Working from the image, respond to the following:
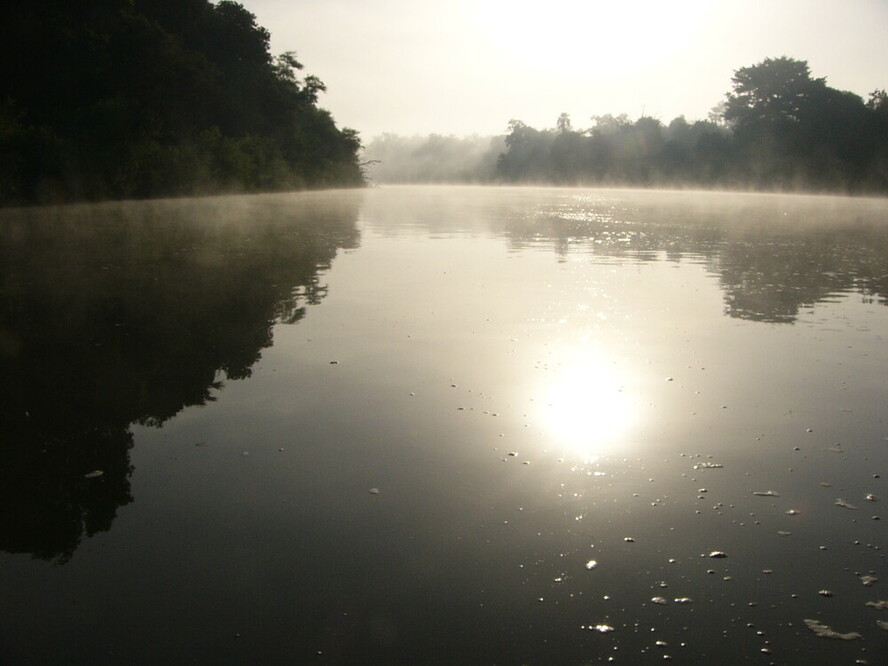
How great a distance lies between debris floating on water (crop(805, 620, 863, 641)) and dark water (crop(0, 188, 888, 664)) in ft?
0.12

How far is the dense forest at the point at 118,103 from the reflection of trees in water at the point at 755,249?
1879cm

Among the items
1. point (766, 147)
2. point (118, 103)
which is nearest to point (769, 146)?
point (766, 147)

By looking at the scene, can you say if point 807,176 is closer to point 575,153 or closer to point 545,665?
point 575,153

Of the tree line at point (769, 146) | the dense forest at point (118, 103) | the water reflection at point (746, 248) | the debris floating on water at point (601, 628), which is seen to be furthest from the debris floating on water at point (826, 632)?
the tree line at point (769, 146)

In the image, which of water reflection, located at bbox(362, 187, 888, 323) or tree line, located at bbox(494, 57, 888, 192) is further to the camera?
tree line, located at bbox(494, 57, 888, 192)

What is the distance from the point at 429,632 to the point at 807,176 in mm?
86688

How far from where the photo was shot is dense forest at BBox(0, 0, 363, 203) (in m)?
31.5

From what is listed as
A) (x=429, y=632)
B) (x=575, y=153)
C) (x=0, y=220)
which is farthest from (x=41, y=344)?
(x=575, y=153)

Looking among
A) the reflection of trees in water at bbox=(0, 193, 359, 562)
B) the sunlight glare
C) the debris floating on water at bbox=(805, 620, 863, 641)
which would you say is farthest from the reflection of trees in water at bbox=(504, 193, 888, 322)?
the debris floating on water at bbox=(805, 620, 863, 641)

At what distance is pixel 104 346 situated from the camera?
6898mm

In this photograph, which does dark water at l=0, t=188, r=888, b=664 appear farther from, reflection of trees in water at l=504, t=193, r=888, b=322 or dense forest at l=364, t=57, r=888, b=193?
dense forest at l=364, t=57, r=888, b=193

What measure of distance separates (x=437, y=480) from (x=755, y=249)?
15402 millimetres

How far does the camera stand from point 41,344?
6.96m

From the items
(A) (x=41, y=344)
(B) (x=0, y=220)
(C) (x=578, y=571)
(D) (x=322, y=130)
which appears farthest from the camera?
(D) (x=322, y=130)
